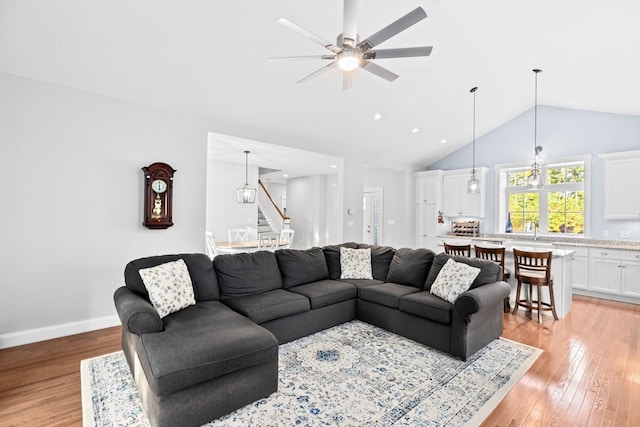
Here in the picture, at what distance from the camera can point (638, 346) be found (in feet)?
10.7

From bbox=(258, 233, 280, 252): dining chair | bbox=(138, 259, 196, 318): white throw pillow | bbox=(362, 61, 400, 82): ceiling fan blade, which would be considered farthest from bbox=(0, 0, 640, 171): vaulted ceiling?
bbox=(258, 233, 280, 252): dining chair

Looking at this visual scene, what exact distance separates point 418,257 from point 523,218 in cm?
422

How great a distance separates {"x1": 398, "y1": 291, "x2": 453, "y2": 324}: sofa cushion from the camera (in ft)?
9.91

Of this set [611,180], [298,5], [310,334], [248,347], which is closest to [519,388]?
[310,334]

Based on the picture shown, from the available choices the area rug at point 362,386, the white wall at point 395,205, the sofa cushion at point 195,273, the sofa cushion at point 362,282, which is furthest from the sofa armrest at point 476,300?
the white wall at point 395,205

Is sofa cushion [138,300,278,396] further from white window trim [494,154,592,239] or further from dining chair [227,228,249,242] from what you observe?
white window trim [494,154,592,239]

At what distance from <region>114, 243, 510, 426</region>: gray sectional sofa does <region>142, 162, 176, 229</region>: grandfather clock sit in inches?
39.0

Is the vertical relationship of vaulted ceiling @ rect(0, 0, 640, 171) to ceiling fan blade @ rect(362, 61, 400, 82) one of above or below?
above

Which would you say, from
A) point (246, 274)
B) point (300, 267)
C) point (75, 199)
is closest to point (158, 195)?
point (75, 199)

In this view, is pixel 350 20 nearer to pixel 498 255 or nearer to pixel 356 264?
pixel 356 264

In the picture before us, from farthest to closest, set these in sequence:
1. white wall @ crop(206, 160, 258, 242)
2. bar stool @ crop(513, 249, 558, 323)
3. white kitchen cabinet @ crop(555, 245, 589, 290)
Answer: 1. white wall @ crop(206, 160, 258, 242)
2. white kitchen cabinet @ crop(555, 245, 589, 290)
3. bar stool @ crop(513, 249, 558, 323)

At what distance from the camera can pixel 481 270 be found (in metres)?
3.36

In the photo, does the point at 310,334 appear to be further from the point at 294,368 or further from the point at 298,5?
the point at 298,5

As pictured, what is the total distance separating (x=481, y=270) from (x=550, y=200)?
430 cm
